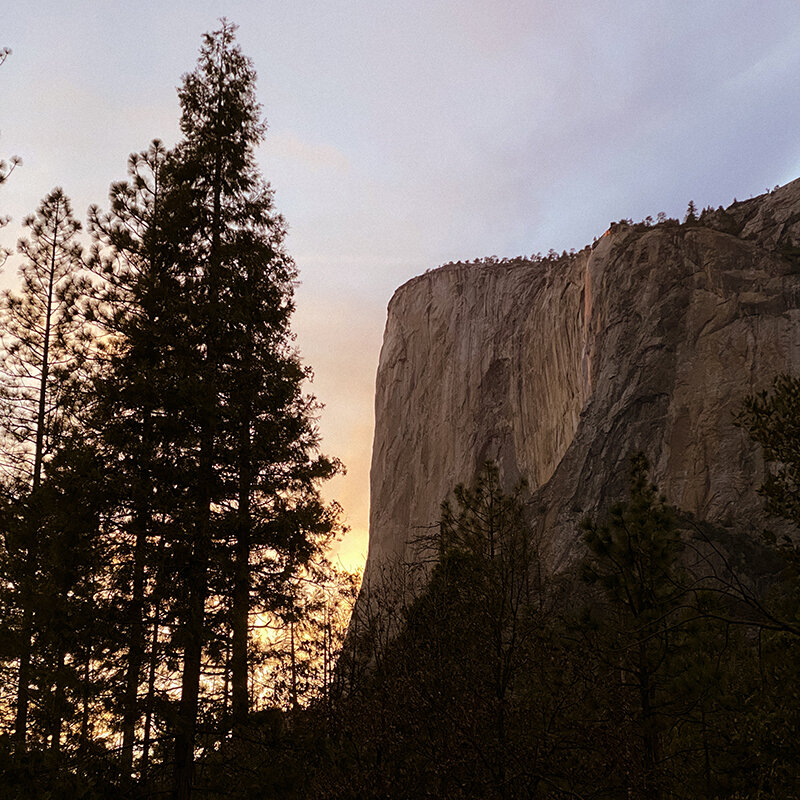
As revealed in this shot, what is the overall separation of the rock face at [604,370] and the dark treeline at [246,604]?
51.3 ft

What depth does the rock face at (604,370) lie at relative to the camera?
114 ft

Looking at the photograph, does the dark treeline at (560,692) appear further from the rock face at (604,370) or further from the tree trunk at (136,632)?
the rock face at (604,370)

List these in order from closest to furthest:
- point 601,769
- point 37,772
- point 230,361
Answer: point 601,769
point 37,772
point 230,361

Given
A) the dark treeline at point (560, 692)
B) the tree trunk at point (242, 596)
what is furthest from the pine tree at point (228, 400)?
the dark treeline at point (560, 692)

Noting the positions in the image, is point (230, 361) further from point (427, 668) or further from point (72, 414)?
point (427, 668)

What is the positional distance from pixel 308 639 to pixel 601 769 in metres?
5.11

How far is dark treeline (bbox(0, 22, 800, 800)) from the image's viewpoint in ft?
22.1

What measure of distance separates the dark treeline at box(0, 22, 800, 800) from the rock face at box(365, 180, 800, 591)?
51.3ft

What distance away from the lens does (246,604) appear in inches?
379

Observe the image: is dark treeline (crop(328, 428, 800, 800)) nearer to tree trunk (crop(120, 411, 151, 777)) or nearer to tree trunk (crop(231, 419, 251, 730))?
tree trunk (crop(231, 419, 251, 730))

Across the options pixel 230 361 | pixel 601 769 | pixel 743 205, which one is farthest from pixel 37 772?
pixel 743 205

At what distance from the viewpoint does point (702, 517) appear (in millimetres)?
32062

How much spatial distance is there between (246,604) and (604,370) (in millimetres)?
33091

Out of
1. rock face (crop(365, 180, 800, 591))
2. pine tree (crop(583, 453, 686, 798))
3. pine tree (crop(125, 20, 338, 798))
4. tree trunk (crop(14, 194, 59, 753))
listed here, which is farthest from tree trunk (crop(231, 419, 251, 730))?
rock face (crop(365, 180, 800, 591))
